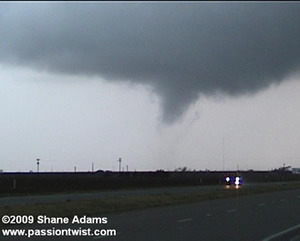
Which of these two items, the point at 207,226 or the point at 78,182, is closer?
the point at 207,226

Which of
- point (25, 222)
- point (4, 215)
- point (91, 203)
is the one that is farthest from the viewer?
point (91, 203)

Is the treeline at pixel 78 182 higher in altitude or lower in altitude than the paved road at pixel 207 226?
higher

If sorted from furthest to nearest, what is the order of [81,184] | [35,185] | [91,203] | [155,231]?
[81,184], [35,185], [91,203], [155,231]

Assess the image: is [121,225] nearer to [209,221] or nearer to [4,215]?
[209,221]

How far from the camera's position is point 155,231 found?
1912 cm

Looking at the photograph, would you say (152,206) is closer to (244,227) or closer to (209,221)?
(209,221)

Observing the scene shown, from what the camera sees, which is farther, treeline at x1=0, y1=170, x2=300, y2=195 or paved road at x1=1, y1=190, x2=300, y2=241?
treeline at x1=0, y1=170, x2=300, y2=195

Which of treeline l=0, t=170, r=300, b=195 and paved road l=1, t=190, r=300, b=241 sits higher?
treeline l=0, t=170, r=300, b=195

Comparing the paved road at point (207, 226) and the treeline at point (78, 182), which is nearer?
the paved road at point (207, 226)

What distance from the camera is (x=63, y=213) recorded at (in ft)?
88.9

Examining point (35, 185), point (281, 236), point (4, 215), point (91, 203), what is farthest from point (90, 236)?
point (35, 185)

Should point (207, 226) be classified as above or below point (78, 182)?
below

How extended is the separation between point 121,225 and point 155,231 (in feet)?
7.06

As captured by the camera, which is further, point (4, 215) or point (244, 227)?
point (4, 215)
